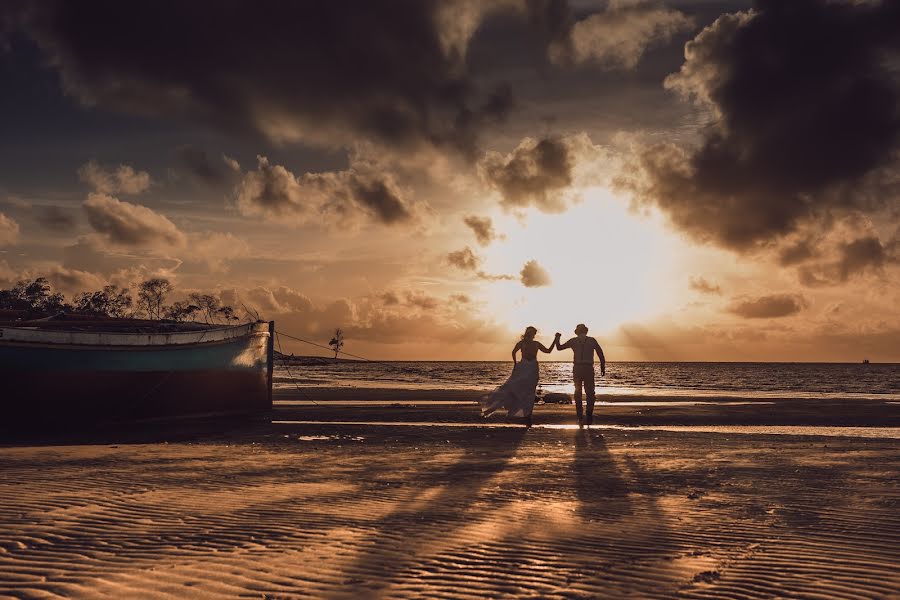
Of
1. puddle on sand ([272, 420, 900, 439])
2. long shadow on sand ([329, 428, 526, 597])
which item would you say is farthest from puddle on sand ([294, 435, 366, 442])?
long shadow on sand ([329, 428, 526, 597])

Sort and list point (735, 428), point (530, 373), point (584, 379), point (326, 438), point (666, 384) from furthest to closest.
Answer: point (666, 384), point (735, 428), point (584, 379), point (530, 373), point (326, 438)

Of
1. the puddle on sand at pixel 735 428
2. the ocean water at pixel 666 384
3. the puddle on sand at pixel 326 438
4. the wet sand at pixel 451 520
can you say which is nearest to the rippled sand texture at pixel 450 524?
the wet sand at pixel 451 520

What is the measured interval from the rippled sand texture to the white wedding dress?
4.91m

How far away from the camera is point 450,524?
286 inches

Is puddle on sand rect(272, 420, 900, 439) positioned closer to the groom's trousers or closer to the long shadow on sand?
the groom's trousers

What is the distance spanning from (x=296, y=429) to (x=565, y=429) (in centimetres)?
727

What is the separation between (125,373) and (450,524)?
16.9m

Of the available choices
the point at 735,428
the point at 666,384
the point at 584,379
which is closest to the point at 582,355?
the point at 584,379

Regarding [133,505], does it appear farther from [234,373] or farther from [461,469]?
[234,373]

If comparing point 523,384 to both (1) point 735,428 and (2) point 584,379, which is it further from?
(1) point 735,428

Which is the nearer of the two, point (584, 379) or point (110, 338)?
point (584, 379)

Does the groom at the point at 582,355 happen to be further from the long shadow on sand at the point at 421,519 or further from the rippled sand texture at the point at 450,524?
the long shadow on sand at the point at 421,519

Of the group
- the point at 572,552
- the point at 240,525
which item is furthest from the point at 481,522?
the point at 240,525

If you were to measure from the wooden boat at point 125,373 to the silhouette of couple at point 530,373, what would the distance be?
35.2 feet
